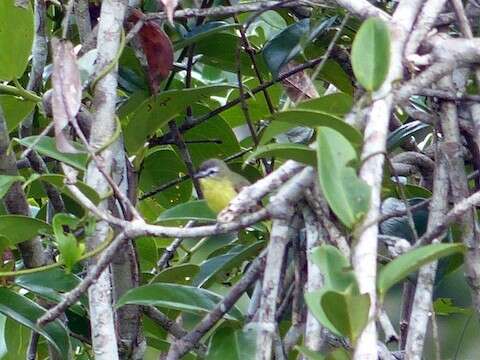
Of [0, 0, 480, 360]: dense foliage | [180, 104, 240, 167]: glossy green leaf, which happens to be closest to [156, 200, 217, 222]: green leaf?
[0, 0, 480, 360]: dense foliage

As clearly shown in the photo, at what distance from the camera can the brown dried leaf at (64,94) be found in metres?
1.18

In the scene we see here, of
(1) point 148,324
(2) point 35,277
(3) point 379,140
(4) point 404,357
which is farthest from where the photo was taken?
(1) point 148,324

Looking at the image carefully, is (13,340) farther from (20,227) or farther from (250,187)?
(250,187)

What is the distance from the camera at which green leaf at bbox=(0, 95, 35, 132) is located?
1.54 m

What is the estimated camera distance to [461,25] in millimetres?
1243

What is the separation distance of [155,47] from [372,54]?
1.90 feet

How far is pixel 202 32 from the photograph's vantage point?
1.70m

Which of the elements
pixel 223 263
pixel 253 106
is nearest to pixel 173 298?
pixel 223 263

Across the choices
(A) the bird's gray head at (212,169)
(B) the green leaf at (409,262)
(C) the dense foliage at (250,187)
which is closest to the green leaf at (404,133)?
(C) the dense foliage at (250,187)

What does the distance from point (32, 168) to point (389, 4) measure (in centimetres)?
66

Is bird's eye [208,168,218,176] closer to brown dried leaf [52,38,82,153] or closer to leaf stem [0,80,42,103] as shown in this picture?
leaf stem [0,80,42,103]

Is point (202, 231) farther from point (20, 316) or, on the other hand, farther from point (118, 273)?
point (118, 273)

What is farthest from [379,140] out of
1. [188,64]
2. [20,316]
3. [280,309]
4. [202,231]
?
[188,64]

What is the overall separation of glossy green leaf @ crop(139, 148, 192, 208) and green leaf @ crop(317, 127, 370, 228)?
90 centimetres
